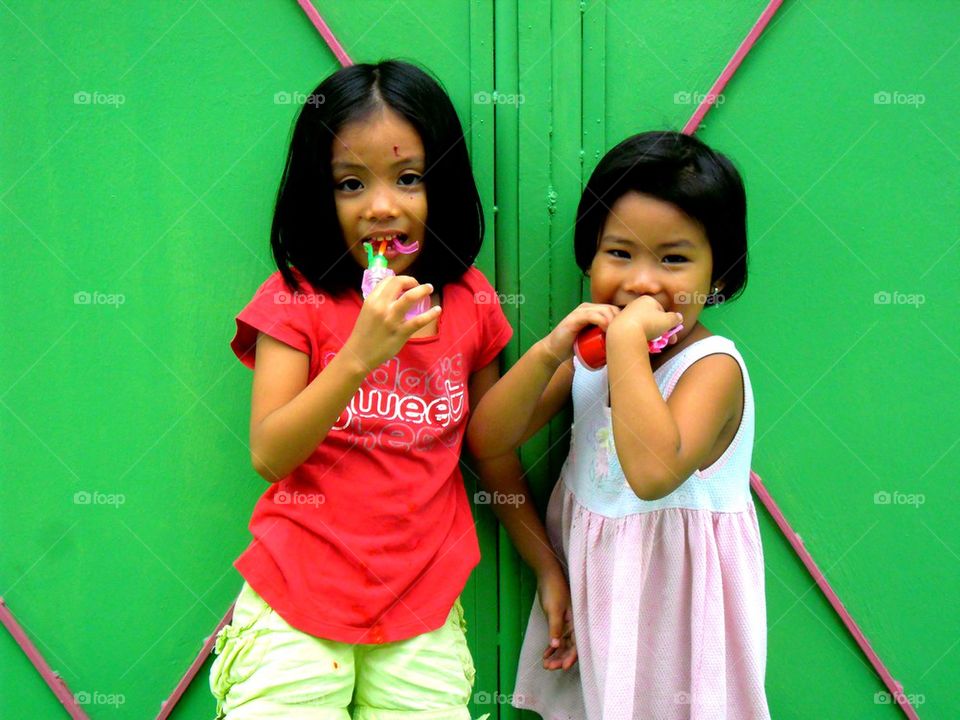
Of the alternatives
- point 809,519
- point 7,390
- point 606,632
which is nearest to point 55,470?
point 7,390

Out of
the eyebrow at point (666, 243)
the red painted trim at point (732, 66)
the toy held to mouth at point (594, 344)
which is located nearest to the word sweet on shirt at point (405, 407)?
the toy held to mouth at point (594, 344)

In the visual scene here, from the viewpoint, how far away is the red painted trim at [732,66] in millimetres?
1511

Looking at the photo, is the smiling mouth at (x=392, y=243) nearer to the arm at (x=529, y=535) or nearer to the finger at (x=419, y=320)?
the finger at (x=419, y=320)

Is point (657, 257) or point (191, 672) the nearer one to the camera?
point (657, 257)

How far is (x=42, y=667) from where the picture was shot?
5.24ft
